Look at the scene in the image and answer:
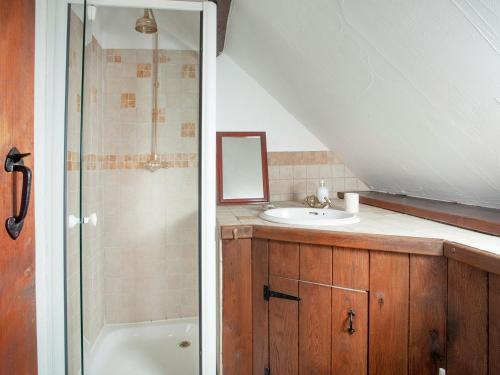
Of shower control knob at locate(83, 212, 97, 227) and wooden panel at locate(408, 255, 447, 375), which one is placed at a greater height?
shower control knob at locate(83, 212, 97, 227)

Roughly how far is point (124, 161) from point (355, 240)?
1370mm

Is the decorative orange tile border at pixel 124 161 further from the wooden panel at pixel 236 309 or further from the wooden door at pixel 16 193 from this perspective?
the wooden panel at pixel 236 309

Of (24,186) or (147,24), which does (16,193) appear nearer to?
(24,186)

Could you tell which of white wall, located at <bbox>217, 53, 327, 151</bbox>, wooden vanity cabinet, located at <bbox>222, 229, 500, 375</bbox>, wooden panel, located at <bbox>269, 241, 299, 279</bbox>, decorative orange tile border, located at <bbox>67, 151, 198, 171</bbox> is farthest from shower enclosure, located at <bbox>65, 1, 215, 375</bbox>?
white wall, located at <bbox>217, 53, 327, 151</bbox>

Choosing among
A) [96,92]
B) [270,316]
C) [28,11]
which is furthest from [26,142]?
[270,316]

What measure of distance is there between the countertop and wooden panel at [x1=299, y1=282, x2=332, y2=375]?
0.93 ft

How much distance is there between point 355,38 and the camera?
125cm

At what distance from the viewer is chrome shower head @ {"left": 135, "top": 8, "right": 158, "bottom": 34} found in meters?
1.56

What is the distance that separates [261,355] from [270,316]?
0.19 m

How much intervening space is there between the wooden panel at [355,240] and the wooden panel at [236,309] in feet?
0.46

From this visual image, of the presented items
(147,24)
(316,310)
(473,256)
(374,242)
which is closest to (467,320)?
(473,256)

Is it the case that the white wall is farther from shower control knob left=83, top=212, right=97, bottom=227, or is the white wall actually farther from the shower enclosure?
shower control knob left=83, top=212, right=97, bottom=227

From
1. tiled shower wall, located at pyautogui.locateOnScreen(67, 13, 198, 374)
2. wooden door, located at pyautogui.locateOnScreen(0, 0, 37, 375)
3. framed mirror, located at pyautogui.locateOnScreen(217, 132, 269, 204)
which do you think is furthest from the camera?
framed mirror, located at pyautogui.locateOnScreen(217, 132, 269, 204)

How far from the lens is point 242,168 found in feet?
7.23
